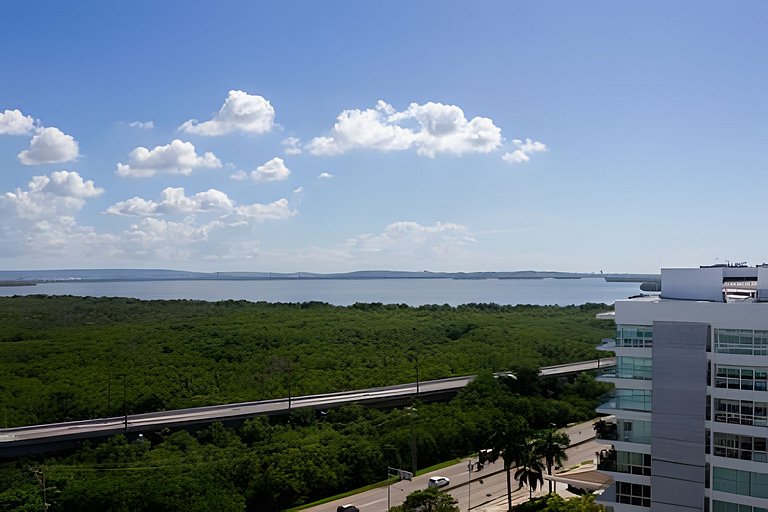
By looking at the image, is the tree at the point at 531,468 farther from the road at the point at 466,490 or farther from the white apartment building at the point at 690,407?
the white apartment building at the point at 690,407

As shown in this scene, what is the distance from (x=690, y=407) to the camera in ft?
85.4

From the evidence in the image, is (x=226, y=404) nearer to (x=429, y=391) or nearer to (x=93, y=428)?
(x=93, y=428)

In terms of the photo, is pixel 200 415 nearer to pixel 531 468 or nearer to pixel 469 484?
pixel 469 484

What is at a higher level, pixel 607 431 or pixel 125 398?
pixel 607 431

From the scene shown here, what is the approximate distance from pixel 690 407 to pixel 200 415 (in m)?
42.7

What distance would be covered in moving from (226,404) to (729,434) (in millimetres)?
47212

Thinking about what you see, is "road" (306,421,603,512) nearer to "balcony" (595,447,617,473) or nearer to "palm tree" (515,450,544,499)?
"palm tree" (515,450,544,499)

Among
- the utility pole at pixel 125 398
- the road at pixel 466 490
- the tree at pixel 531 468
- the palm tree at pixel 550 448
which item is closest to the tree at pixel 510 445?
the tree at pixel 531 468

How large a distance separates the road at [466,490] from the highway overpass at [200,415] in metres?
9.80

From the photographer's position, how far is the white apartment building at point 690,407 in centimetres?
2533

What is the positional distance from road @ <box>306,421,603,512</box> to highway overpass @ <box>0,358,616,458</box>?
9.80m

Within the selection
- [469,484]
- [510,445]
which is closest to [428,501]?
[510,445]

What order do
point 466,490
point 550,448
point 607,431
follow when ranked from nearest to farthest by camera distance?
1. point 607,431
2. point 550,448
3. point 466,490

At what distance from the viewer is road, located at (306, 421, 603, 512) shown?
41188 mm
